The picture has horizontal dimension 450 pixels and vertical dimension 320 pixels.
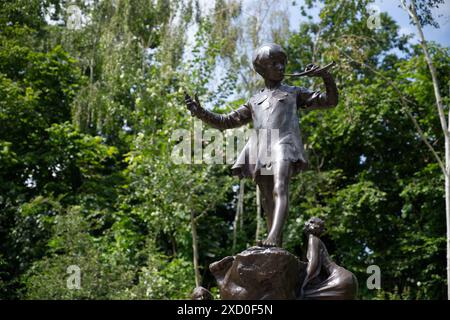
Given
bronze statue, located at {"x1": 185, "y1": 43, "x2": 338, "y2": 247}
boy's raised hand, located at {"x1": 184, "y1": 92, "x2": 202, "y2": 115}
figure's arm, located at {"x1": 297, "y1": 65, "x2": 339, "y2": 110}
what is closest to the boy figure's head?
bronze statue, located at {"x1": 185, "y1": 43, "x2": 338, "y2": 247}

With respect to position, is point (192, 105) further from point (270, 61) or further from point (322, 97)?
point (322, 97)

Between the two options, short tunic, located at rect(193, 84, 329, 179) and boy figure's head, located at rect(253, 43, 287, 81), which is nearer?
short tunic, located at rect(193, 84, 329, 179)

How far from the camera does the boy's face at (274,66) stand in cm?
679

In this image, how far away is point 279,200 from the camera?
20.3ft

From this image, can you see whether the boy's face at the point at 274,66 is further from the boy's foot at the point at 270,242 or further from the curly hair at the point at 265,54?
the boy's foot at the point at 270,242

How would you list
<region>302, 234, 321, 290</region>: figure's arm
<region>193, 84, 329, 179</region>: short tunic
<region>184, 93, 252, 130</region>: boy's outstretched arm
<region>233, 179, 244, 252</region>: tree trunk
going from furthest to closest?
<region>233, 179, 244, 252</region>: tree trunk
<region>184, 93, 252, 130</region>: boy's outstretched arm
<region>193, 84, 329, 179</region>: short tunic
<region>302, 234, 321, 290</region>: figure's arm

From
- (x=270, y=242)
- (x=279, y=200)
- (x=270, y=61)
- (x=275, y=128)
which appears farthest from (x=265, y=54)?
(x=270, y=242)

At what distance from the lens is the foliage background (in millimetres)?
16844

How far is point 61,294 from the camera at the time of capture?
48.5ft

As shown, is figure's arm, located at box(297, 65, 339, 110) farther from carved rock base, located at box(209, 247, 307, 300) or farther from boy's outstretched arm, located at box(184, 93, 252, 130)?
carved rock base, located at box(209, 247, 307, 300)

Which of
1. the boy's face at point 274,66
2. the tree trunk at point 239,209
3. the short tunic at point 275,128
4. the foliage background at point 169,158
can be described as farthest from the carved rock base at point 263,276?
the tree trunk at point 239,209

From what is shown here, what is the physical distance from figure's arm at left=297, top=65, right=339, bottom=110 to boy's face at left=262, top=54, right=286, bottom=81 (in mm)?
257

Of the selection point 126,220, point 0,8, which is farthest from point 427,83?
point 0,8

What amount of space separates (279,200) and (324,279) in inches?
30.1
